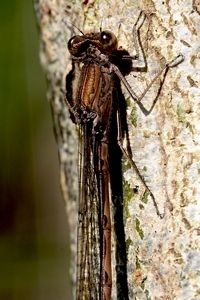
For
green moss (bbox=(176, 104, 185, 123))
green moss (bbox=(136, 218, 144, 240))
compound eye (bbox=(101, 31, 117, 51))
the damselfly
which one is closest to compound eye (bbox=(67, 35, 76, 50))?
the damselfly

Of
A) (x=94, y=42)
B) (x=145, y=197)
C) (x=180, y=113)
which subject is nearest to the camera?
(x=180, y=113)

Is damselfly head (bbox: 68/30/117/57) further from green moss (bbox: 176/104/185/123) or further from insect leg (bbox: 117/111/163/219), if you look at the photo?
green moss (bbox: 176/104/185/123)

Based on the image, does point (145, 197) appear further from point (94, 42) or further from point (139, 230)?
point (94, 42)

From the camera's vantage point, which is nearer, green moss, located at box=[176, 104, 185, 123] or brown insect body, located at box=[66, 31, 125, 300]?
green moss, located at box=[176, 104, 185, 123]

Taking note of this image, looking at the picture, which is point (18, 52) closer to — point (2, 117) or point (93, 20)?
point (2, 117)

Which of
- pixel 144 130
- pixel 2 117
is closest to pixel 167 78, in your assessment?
pixel 144 130

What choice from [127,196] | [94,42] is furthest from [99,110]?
[127,196]

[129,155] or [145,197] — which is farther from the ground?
[129,155]

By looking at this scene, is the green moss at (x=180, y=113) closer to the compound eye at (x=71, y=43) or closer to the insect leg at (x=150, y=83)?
the insect leg at (x=150, y=83)
